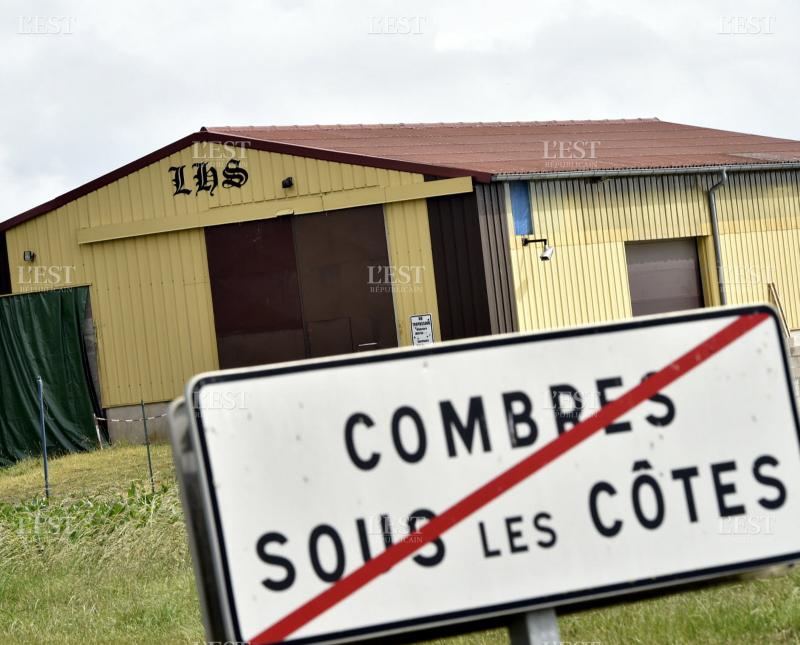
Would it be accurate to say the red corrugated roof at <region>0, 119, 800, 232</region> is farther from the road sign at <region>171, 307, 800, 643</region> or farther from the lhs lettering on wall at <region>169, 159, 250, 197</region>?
the road sign at <region>171, 307, 800, 643</region>

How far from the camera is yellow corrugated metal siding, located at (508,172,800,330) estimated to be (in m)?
21.2

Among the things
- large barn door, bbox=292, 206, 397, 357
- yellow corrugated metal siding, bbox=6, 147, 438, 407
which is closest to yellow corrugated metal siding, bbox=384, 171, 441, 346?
large barn door, bbox=292, 206, 397, 357

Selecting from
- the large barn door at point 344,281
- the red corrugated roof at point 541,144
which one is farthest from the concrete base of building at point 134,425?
the red corrugated roof at point 541,144

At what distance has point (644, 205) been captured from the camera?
2236cm

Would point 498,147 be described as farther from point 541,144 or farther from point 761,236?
point 761,236

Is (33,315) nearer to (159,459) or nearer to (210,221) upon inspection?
(210,221)

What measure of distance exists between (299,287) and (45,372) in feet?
19.6

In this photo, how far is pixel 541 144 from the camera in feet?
84.8

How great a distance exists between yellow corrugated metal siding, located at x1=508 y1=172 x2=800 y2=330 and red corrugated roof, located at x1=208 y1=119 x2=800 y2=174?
0.51 m

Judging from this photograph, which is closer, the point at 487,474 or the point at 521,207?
the point at 487,474

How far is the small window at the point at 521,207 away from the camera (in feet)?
68.4

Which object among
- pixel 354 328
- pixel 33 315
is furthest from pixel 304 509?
pixel 33 315

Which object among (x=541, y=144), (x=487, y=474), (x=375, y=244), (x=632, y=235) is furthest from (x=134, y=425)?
(x=487, y=474)

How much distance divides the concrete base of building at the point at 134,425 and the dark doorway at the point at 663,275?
9849 millimetres
